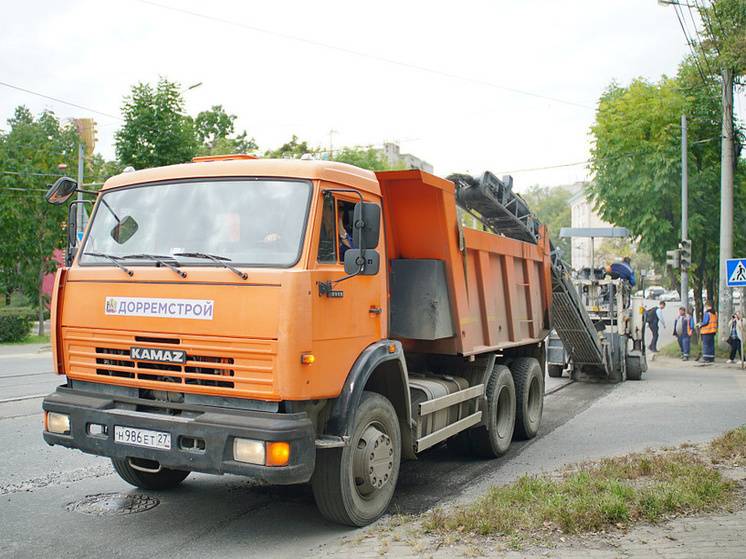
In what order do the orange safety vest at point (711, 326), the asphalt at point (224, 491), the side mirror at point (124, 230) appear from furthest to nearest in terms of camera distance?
the orange safety vest at point (711, 326), the side mirror at point (124, 230), the asphalt at point (224, 491)

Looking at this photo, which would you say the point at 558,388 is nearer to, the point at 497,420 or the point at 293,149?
the point at 497,420

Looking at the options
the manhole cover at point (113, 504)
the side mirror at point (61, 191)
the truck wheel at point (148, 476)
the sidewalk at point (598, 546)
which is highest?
the side mirror at point (61, 191)

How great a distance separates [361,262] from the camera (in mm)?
5328

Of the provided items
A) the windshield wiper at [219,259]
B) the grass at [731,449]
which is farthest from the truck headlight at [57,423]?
the grass at [731,449]

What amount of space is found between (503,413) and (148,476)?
4089 mm

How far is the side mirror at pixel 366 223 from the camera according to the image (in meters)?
5.31

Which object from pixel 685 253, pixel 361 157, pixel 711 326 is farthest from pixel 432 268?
pixel 361 157

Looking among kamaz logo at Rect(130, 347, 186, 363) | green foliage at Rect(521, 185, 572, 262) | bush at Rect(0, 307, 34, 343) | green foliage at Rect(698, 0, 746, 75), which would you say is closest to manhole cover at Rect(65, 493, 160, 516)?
kamaz logo at Rect(130, 347, 186, 363)

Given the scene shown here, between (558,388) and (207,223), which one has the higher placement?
(207,223)

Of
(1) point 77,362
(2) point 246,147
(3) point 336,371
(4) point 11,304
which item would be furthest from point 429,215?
(4) point 11,304

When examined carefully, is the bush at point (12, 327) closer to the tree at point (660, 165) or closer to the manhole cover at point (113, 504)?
the tree at point (660, 165)

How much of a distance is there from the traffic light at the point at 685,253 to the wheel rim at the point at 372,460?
1924 centimetres

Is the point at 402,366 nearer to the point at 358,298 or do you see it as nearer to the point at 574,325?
the point at 358,298

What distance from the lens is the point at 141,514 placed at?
591 cm
